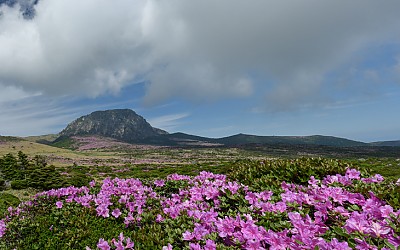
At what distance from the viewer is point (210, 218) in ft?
13.3

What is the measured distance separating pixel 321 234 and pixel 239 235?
930 mm

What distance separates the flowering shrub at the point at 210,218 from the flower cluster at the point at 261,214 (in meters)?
0.01

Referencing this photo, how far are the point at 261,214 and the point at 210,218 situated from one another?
30.4 inches

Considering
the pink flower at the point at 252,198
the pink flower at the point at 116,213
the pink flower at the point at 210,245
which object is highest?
the pink flower at the point at 252,198

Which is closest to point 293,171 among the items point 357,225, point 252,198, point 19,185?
point 252,198

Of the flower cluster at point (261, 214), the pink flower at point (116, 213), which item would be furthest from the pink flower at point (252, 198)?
the pink flower at point (116, 213)

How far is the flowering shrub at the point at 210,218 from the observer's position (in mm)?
3053

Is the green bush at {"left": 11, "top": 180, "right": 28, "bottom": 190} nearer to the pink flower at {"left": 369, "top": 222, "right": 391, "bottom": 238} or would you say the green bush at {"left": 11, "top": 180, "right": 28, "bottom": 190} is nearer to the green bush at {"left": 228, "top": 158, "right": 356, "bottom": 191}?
the green bush at {"left": 228, "top": 158, "right": 356, "bottom": 191}

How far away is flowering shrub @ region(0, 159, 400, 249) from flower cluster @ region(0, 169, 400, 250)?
11 mm

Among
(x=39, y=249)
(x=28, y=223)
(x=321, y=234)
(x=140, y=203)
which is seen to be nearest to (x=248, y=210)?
(x=321, y=234)

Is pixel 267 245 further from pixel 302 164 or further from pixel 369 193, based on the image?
pixel 302 164

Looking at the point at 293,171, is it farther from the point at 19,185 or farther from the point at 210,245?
the point at 19,185

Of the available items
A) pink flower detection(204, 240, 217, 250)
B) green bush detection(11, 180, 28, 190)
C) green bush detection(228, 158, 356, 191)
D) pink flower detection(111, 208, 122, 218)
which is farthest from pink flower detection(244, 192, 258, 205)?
green bush detection(11, 180, 28, 190)

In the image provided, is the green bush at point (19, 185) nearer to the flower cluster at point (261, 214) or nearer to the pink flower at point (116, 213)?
the flower cluster at point (261, 214)
